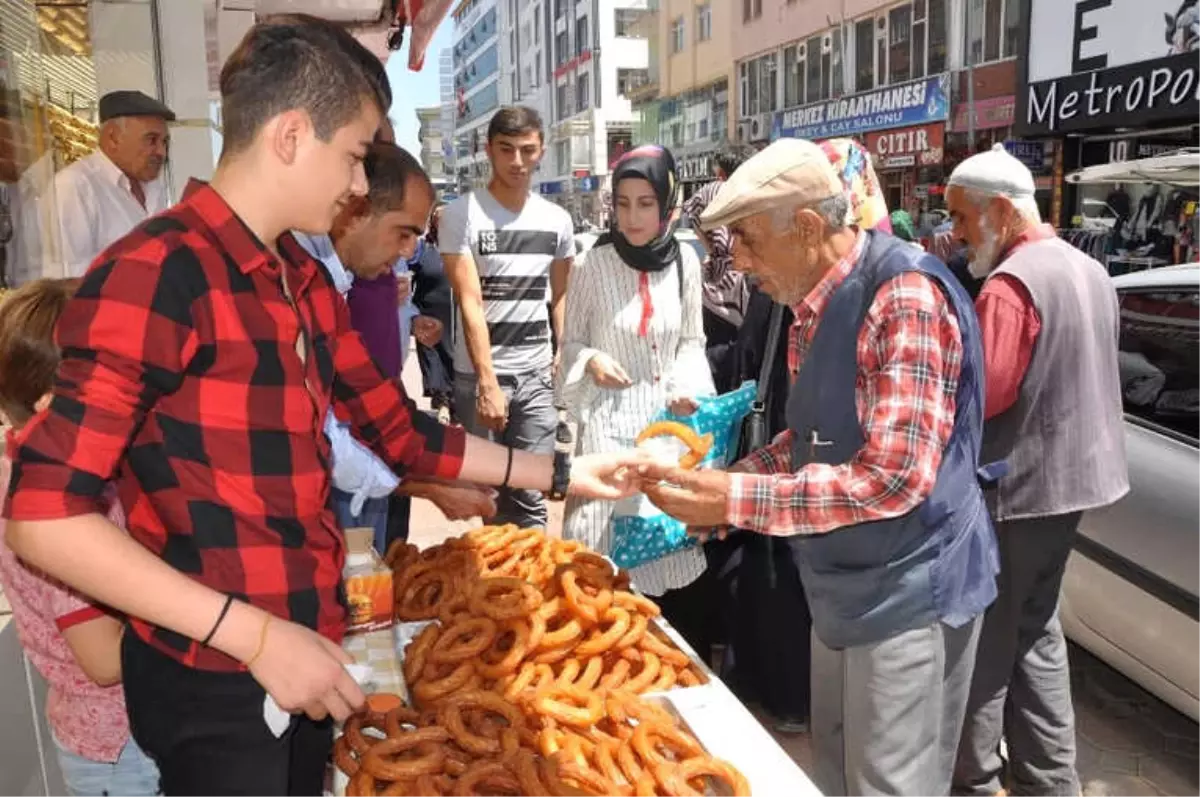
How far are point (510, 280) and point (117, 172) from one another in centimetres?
207

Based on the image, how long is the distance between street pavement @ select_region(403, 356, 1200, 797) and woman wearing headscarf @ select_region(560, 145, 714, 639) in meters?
1.37

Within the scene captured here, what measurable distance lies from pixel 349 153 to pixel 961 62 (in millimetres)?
22595

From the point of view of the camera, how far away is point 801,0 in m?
27.7

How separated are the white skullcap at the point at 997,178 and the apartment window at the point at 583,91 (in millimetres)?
52426

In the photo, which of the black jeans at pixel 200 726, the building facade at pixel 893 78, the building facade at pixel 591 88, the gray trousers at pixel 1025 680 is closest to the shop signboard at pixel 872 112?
the building facade at pixel 893 78

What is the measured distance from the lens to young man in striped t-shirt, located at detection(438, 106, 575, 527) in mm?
4742

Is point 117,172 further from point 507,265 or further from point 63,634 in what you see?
point 63,634

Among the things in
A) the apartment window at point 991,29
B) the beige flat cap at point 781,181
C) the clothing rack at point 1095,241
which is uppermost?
the apartment window at point 991,29

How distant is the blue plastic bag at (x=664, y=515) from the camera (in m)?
3.26

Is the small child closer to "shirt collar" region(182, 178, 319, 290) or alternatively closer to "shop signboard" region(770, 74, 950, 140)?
"shirt collar" region(182, 178, 319, 290)

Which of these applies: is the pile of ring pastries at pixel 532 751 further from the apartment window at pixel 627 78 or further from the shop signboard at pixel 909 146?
the apartment window at pixel 627 78

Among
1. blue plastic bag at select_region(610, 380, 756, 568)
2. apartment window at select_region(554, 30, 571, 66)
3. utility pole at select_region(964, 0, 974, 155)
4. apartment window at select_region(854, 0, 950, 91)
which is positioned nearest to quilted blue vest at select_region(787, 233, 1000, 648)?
blue plastic bag at select_region(610, 380, 756, 568)

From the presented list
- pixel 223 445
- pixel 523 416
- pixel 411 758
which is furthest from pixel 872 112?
pixel 223 445

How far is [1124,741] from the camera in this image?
380cm
